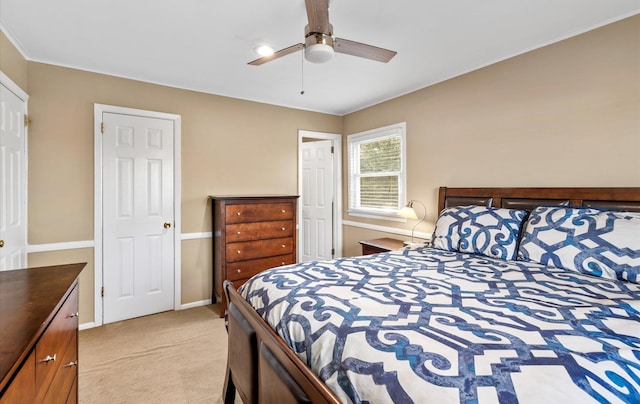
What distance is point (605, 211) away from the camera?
191cm

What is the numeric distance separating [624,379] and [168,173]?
3.66 metres

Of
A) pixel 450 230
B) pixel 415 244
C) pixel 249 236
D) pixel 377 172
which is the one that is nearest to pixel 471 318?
pixel 450 230

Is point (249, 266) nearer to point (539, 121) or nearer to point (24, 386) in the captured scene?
point (24, 386)

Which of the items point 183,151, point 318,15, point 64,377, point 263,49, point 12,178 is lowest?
point 64,377

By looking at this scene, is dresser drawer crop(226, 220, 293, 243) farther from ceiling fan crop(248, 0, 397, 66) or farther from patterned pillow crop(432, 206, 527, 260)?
ceiling fan crop(248, 0, 397, 66)

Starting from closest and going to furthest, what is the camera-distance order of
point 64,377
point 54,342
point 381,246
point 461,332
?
point 461,332, point 54,342, point 64,377, point 381,246

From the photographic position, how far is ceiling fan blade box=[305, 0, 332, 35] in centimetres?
158

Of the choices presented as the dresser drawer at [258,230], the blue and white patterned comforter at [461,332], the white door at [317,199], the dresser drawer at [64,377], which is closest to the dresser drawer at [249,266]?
the dresser drawer at [258,230]

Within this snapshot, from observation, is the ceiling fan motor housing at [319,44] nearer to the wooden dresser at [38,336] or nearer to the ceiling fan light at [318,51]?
the ceiling fan light at [318,51]

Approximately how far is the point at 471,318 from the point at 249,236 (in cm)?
264

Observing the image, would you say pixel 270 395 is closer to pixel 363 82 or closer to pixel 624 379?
pixel 624 379

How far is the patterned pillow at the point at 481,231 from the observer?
7.14 feet

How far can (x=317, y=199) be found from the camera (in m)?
4.73

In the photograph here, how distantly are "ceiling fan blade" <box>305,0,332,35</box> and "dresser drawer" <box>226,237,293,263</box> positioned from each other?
2.32 metres
